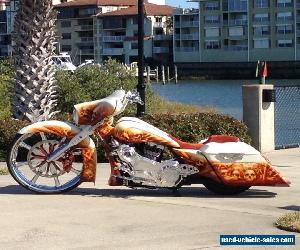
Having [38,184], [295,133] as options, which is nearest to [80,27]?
[295,133]

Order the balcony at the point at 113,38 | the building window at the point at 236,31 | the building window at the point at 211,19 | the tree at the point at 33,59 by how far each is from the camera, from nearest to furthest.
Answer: the tree at the point at 33,59 < the building window at the point at 236,31 < the building window at the point at 211,19 < the balcony at the point at 113,38

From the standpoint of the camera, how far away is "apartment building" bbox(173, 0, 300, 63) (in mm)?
95500

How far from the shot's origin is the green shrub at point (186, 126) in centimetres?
1318

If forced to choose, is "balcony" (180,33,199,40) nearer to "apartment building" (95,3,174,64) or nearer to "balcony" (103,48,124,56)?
"apartment building" (95,3,174,64)

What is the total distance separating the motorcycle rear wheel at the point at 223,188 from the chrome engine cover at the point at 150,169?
277 mm

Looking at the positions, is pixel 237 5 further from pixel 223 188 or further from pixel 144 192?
pixel 223 188

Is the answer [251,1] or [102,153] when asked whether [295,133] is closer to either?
[102,153]

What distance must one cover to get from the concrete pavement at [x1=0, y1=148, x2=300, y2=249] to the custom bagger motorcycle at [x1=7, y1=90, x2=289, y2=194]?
198mm

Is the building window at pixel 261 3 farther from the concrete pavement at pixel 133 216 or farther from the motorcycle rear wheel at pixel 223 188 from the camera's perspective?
the motorcycle rear wheel at pixel 223 188

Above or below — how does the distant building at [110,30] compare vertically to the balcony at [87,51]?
above

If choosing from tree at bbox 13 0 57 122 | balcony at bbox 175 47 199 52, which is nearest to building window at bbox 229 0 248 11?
balcony at bbox 175 47 199 52

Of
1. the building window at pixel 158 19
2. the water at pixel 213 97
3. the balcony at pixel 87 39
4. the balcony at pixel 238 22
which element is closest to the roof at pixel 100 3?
the building window at pixel 158 19

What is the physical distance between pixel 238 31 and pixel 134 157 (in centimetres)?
9220

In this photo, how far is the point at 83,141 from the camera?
921 cm
